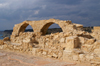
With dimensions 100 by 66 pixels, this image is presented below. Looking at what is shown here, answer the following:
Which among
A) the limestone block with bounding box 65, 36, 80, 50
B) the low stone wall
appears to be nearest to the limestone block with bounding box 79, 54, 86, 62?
the low stone wall

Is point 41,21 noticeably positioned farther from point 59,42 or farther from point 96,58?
point 96,58

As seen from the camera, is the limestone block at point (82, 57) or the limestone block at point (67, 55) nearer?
the limestone block at point (82, 57)

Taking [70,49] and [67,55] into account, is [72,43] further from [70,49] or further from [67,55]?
[67,55]

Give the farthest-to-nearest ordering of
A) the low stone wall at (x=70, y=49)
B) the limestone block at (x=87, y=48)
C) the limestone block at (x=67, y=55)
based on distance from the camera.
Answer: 1. the limestone block at (x=87, y=48)
2. the limestone block at (x=67, y=55)
3. the low stone wall at (x=70, y=49)

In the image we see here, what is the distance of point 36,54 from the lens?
4707mm

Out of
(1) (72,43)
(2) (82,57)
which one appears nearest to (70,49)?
(1) (72,43)

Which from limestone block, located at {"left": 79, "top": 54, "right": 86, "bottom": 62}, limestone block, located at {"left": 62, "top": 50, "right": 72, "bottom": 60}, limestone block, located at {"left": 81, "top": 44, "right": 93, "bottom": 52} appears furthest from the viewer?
limestone block, located at {"left": 81, "top": 44, "right": 93, "bottom": 52}

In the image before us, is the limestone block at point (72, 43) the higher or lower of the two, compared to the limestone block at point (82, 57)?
higher

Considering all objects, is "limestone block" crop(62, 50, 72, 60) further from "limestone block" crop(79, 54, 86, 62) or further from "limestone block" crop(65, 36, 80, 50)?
"limestone block" crop(79, 54, 86, 62)

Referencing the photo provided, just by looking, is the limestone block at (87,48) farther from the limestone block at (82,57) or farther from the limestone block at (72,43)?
the limestone block at (82,57)

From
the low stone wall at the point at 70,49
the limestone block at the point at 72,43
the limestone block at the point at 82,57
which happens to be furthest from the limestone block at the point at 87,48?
the limestone block at the point at 82,57

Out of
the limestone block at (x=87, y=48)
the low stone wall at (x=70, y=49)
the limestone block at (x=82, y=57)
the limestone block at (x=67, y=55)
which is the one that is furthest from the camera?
the limestone block at (x=87, y=48)

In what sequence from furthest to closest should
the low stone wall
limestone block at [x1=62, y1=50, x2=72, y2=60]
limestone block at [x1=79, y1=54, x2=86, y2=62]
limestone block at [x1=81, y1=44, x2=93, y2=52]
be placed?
limestone block at [x1=81, y1=44, x2=93, y2=52] < limestone block at [x1=62, y1=50, x2=72, y2=60] < the low stone wall < limestone block at [x1=79, y1=54, x2=86, y2=62]

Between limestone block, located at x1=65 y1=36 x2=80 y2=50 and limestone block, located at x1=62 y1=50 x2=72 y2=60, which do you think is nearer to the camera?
limestone block, located at x1=62 y1=50 x2=72 y2=60
